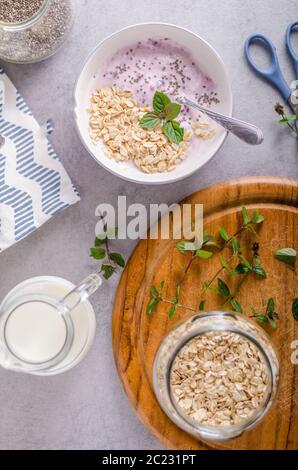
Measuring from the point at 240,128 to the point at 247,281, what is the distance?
27cm

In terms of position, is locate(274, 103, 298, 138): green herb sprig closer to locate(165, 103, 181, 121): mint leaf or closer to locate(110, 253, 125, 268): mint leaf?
locate(165, 103, 181, 121): mint leaf

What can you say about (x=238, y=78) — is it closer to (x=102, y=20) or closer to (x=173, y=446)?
(x=102, y=20)

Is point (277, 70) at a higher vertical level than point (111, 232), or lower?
higher

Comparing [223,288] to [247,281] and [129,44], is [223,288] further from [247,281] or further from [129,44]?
[129,44]

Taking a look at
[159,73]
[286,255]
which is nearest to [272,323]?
[286,255]

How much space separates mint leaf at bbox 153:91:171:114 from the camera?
1067 millimetres

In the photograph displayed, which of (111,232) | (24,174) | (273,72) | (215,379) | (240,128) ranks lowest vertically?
(215,379)

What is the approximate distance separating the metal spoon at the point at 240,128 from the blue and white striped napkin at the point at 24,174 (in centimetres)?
30

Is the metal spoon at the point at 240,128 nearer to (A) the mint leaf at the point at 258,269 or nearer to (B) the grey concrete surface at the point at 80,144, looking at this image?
(B) the grey concrete surface at the point at 80,144

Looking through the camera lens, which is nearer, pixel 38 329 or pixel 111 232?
pixel 38 329

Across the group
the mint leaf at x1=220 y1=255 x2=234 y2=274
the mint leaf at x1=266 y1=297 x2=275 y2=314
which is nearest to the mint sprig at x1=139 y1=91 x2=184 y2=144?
the mint leaf at x1=220 y1=255 x2=234 y2=274

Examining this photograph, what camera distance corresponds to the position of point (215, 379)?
39.7 inches
